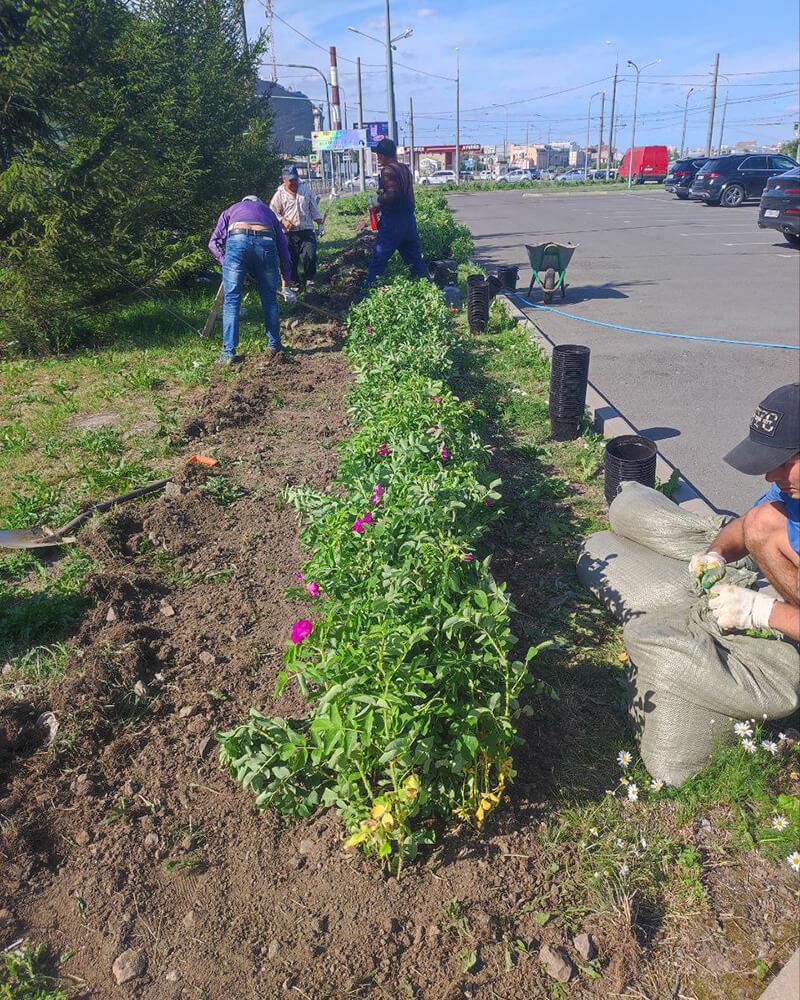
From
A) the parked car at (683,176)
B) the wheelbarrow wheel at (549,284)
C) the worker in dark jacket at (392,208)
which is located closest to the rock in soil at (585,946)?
the worker in dark jacket at (392,208)

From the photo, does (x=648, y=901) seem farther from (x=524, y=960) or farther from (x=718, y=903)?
(x=524, y=960)

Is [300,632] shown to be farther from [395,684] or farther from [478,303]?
[478,303]

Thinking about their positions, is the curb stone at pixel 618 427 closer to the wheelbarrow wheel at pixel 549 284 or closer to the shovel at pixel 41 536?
the wheelbarrow wheel at pixel 549 284

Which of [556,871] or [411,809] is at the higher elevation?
[411,809]

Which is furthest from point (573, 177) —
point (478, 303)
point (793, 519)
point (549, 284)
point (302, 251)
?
point (793, 519)

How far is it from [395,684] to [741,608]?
4.10 ft

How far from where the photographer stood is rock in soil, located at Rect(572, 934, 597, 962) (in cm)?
189

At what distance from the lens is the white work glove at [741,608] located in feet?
7.91

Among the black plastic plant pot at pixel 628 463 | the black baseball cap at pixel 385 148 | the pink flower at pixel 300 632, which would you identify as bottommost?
the black plastic plant pot at pixel 628 463

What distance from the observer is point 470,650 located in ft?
7.54

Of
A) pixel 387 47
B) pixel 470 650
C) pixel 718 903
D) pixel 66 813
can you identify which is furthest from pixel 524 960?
pixel 387 47

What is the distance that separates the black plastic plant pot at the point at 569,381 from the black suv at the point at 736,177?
26175 millimetres

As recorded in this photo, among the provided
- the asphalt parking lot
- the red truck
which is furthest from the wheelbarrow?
the red truck

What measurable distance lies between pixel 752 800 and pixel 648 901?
566 millimetres
